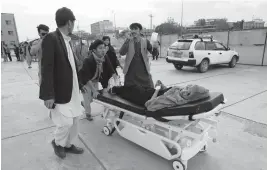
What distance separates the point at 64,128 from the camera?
2.37 m

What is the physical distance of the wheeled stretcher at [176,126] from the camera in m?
1.99

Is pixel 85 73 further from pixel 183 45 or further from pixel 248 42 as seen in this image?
pixel 248 42

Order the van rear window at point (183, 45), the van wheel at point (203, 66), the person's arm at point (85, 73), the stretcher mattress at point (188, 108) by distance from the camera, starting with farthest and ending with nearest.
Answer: the van wheel at point (203, 66) → the van rear window at point (183, 45) → the person's arm at point (85, 73) → the stretcher mattress at point (188, 108)

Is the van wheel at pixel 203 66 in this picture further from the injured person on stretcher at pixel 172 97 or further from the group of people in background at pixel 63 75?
the injured person on stretcher at pixel 172 97

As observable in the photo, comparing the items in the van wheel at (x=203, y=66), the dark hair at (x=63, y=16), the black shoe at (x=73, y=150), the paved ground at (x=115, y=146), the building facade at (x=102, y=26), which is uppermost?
the building facade at (x=102, y=26)

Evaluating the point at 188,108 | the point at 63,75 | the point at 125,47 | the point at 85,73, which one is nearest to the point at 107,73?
the point at 85,73

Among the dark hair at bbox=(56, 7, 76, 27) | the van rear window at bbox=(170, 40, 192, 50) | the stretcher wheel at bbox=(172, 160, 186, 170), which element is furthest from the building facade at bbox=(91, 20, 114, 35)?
the stretcher wheel at bbox=(172, 160, 186, 170)

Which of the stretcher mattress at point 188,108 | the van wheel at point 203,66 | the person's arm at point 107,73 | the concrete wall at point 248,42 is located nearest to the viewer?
the stretcher mattress at point 188,108

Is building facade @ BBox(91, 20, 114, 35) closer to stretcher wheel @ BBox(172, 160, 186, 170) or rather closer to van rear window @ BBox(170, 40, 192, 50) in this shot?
van rear window @ BBox(170, 40, 192, 50)

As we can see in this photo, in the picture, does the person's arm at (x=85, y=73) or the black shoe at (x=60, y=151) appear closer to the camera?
the black shoe at (x=60, y=151)

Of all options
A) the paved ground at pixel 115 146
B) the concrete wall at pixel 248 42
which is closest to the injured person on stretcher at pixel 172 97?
the paved ground at pixel 115 146

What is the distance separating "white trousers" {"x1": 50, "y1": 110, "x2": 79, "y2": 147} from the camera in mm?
2316

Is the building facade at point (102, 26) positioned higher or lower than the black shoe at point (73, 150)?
higher

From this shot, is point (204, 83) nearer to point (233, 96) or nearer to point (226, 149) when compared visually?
point (233, 96)
